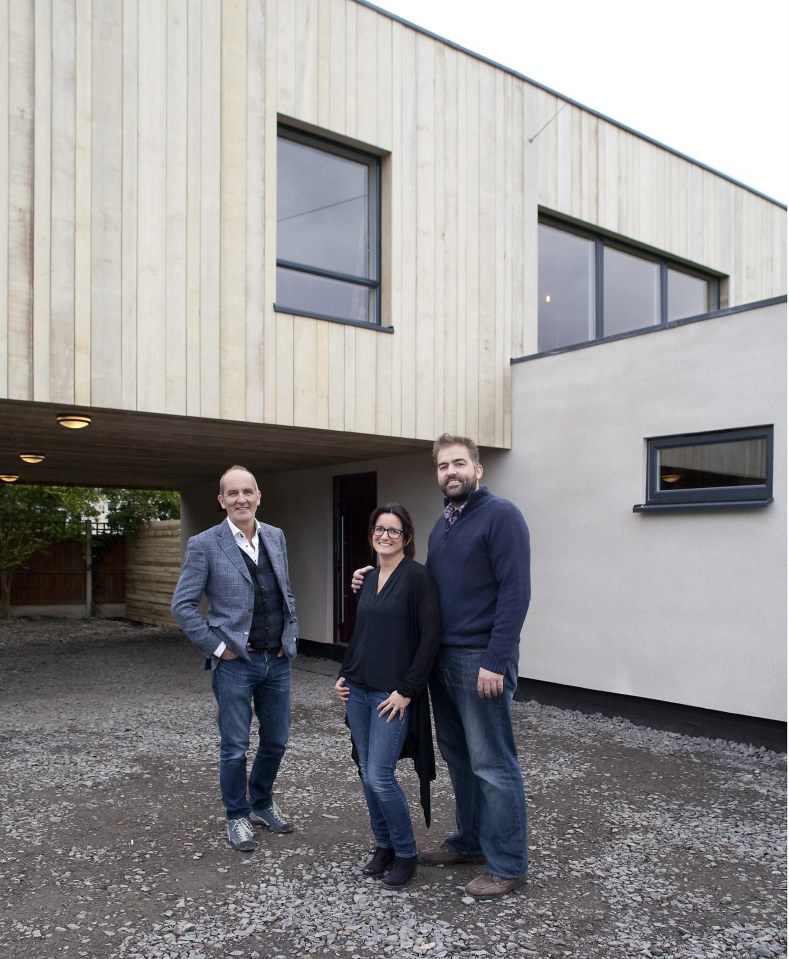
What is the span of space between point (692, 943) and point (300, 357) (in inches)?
185

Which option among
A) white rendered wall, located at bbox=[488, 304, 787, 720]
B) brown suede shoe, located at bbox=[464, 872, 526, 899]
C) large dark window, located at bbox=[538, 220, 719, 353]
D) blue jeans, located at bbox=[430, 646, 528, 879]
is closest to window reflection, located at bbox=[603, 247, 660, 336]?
large dark window, located at bbox=[538, 220, 719, 353]

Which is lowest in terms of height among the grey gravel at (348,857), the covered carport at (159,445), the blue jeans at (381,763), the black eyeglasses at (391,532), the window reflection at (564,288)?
the grey gravel at (348,857)

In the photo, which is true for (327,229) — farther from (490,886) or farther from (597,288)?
(490,886)

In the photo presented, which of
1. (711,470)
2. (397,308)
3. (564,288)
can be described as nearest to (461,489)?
(711,470)

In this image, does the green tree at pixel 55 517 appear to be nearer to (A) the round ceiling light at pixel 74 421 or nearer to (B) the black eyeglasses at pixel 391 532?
(A) the round ceiling light at pixel 74 421

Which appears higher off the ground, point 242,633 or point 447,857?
point 242,633

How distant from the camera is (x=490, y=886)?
3.26 m

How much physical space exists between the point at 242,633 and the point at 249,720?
16.7 inches

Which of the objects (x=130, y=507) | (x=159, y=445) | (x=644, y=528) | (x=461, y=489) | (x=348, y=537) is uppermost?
(x=159, y=445)

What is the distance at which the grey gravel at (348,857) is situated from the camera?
2934mm

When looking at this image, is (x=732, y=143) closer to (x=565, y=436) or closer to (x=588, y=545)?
(x=565, y=436)

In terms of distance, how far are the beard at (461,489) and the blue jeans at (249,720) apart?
115 cm

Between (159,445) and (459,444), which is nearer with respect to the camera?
(459,444)

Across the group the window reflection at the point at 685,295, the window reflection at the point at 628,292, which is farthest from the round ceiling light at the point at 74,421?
the window reflection at the point at 685,295
